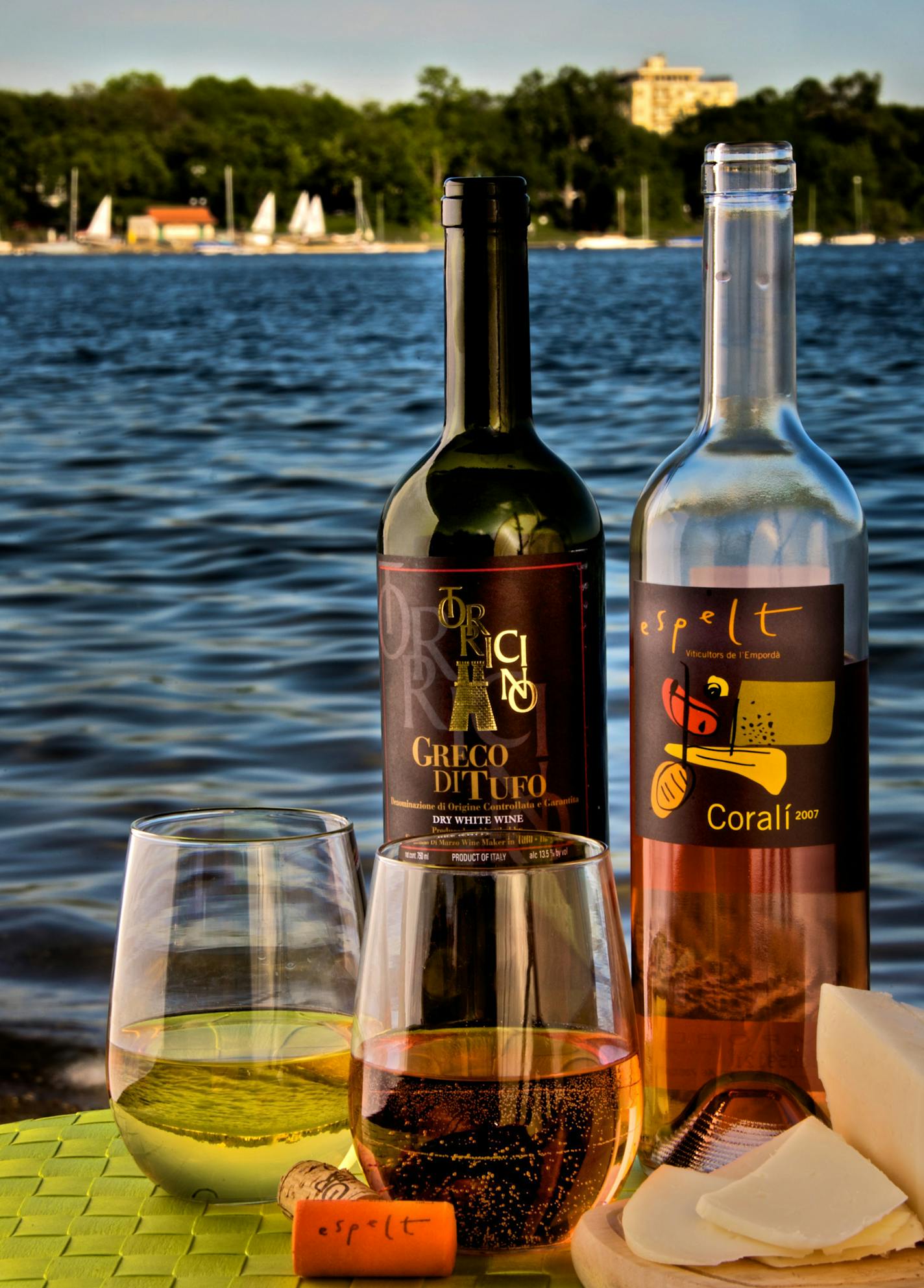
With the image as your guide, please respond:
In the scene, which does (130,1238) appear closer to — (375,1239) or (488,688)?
(375,1239)

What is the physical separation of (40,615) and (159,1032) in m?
5.56

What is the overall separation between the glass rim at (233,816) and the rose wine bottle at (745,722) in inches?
8.4

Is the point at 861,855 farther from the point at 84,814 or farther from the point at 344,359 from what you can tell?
the point at 344,359

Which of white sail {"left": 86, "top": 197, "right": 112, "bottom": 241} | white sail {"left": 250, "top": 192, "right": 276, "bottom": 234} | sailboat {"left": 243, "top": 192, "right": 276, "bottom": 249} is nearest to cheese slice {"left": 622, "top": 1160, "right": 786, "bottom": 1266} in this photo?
white sail {"left": 250, "top": 192, "right": 276, "bottom": 234}

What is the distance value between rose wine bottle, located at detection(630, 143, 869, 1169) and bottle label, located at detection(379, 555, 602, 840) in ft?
0.15

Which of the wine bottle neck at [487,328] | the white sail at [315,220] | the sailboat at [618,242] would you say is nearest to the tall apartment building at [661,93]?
the sailboat at [618,242]

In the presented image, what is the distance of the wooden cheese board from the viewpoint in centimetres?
75

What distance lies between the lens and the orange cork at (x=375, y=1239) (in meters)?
0.80

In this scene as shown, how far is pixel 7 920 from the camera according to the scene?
11.3 ft

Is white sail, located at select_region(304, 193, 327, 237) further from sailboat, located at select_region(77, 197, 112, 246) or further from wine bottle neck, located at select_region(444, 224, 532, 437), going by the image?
wine bottle neck, located at select_region(444, 224, 532, 437)

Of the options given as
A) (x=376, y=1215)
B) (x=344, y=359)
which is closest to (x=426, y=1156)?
(x=376, y=1215)

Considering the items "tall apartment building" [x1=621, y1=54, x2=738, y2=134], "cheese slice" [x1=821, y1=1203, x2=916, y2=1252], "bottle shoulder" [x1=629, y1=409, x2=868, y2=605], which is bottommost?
"cheese slice" [x1=821, y1=1203, x2=916, y2=1252]

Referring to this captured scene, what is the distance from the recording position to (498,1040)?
2.65ft

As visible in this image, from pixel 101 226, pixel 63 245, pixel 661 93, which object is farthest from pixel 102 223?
pixel 661 93
